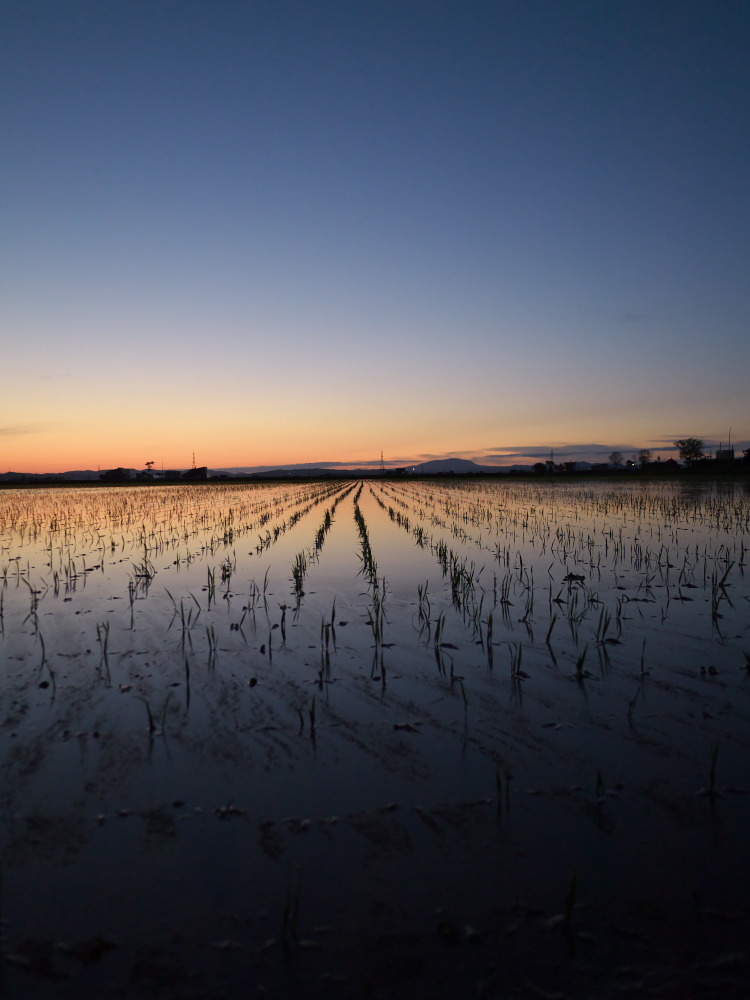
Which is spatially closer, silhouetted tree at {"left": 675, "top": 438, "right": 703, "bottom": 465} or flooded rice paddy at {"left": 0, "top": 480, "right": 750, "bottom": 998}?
flooded rice paddy at {"left": 0, "top": 480, "right": 750, "bottom": 998}

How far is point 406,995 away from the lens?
1899mm

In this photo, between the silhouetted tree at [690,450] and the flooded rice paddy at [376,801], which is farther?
the silhouetted tree at [690,450]

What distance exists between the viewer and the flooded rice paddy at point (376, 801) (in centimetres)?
204

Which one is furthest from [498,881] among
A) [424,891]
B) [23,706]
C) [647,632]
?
[647,632]

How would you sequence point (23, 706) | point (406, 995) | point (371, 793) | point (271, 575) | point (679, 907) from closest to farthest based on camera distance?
point (406, 995) < point (679, 907) < point (371, 793) < point (23, 706) < point (271, 575)

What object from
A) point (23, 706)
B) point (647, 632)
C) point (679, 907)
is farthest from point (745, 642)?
point (23, 706)

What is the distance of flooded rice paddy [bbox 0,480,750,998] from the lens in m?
2.04

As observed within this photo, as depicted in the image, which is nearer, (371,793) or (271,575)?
(371,793)

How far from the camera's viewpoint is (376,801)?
2.99m

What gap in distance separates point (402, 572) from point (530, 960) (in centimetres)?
780

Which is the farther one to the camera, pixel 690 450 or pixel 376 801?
pixel 690 450

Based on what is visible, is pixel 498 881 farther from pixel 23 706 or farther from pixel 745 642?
pixel 745 642

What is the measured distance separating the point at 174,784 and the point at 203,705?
3.66 feet

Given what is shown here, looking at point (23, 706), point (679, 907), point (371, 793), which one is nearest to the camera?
point (679, 907)
